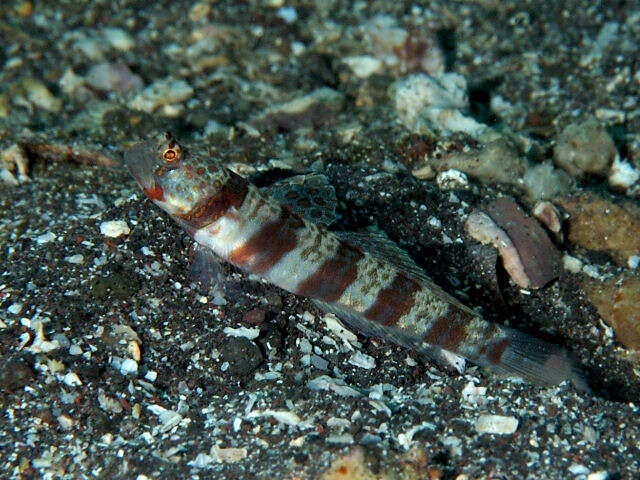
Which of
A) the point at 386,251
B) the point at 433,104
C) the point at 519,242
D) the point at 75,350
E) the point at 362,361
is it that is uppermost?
the point at 433,104

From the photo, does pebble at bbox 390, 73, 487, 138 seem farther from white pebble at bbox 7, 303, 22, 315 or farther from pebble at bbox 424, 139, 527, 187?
white pebble at bbox 7, 303, 22, 315

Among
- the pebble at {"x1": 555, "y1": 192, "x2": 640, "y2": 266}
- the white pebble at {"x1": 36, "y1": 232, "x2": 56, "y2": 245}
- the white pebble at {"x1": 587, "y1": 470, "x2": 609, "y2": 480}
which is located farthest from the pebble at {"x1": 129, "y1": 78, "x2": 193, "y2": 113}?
the white pebble at {"x1": 587, "y1": 470, "x2": 609, "y2": 480}

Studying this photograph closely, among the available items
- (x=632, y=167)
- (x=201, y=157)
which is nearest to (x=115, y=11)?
(x=201, y=157)

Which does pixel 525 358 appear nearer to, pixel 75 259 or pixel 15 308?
pixel 75 259

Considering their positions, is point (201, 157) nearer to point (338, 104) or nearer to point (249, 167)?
point (249, 167)

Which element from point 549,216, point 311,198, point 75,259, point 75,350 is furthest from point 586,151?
point 75,350

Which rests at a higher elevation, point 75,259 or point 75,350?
point 75,259
